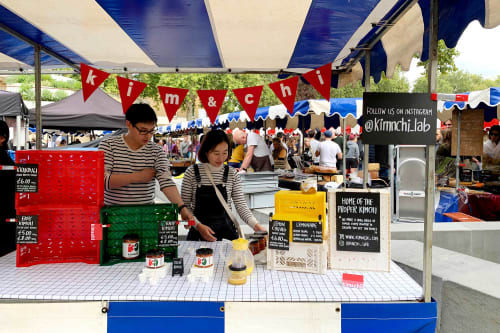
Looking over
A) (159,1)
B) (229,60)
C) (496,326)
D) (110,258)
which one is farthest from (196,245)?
(229,60)

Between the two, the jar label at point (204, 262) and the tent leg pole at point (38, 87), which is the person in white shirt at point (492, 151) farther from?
the tent leg pole at point (38, 87)

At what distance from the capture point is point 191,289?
173 cm

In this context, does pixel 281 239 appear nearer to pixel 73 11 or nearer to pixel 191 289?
pixel 191 289

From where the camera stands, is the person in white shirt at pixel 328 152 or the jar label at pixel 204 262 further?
the person in white shirt at pixel 328 152

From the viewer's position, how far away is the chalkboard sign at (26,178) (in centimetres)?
199

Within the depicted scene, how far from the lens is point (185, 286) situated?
5.81 feet

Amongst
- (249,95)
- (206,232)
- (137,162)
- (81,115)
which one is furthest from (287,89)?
(81,115)

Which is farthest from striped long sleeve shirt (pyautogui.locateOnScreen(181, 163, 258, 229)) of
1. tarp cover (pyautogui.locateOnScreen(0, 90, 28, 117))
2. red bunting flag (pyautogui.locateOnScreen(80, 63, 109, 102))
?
tarp cover (pyautogui.locateOnScreen(0, 90, 28, 117))

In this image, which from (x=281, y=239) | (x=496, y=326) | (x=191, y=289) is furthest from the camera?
(x=496, y=326)

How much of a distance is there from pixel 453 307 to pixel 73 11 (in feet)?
10.6

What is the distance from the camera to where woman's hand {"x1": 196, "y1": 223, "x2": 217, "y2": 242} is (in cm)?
254

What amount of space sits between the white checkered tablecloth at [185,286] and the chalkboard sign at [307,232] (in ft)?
0.65

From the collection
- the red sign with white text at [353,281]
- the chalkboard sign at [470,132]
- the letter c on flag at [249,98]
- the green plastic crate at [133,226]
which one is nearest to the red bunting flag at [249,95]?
the letter c on flag at [249,98]

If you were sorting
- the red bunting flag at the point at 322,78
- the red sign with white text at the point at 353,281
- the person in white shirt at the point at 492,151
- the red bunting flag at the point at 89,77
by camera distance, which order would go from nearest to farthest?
the red sign with white text at the point at 353,281, the red bunting flag at the point at 322,78, the red bunting flag at the point at 89,77, the person in white shirt at the point at 492,151
